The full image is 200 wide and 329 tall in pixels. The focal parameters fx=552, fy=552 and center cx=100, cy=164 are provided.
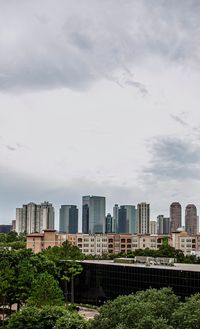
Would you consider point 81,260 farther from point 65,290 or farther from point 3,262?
point 3,262

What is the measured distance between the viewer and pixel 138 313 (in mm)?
31750

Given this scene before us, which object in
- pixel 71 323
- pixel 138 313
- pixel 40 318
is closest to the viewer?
pixel 138 313

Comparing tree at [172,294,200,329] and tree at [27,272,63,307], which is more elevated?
tree at [172,294,200,329]

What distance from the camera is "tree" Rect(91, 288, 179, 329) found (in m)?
30.6

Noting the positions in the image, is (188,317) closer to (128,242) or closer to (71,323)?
(71,323)

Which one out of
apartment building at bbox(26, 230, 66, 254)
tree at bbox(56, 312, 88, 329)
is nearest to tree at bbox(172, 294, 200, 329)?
tree at bbox(56, 312, 88, 329)

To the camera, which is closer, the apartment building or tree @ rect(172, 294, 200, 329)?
tree @ rect(172, 294, 200, 329)

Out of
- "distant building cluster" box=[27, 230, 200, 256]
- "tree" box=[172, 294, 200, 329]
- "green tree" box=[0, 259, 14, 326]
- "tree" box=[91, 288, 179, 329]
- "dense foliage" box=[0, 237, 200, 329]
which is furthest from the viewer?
"distant building cluster" box=[27, 230, 200, 256]

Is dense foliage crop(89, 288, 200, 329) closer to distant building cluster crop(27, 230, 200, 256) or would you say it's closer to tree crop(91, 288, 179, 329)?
tree crop(91, 288, 179, 329)

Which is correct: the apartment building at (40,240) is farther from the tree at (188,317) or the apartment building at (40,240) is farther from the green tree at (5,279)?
the tree at (188,317)

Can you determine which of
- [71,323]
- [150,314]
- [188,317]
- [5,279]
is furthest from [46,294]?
[188,317]

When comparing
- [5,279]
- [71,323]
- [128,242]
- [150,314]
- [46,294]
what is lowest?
[46,294]

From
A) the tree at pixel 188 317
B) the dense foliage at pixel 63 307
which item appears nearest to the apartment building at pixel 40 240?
the dense foliage at pixel 63 307

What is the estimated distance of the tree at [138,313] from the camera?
30559 mm
